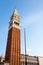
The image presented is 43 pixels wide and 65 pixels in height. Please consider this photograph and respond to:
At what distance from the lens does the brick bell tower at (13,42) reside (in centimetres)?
4138

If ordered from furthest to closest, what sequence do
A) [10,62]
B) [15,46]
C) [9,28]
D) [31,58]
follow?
1. [31,58]
2. [9,28]
3. [15,46]
4. [10,62]

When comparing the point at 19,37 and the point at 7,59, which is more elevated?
the point at 19,37

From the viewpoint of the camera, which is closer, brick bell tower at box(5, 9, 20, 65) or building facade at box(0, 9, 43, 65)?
building facade at box(0, 9, 43, 65)

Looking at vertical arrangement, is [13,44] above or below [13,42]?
below

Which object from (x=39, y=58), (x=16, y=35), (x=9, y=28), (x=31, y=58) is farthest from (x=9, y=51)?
(x=39, y=58)

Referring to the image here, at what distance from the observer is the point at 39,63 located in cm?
5362

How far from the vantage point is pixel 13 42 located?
142ft

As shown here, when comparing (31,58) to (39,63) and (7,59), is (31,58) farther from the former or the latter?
(7,59)

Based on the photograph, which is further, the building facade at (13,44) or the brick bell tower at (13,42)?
the brick bell tower at (13,42)

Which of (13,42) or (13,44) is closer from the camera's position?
(13,44)

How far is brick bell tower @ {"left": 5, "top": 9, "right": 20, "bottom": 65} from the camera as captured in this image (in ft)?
136

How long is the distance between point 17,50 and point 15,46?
1712 mm

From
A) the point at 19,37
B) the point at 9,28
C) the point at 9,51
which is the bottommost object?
the point at 9,51

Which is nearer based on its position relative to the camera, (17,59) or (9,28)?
(17,59)
